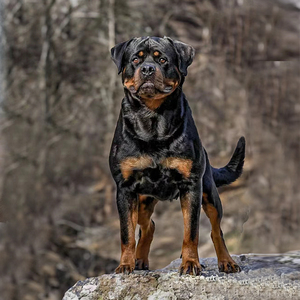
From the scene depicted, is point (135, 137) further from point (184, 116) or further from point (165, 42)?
point (165, 42)

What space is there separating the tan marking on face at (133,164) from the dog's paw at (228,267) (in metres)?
0.96

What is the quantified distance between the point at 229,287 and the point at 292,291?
0.43 m

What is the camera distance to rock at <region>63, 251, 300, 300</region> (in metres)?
3.39

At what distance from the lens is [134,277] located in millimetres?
3479

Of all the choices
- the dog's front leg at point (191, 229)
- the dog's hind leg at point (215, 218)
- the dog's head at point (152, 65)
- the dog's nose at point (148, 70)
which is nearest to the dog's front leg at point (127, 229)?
the dog's front leg at point (191, 229)

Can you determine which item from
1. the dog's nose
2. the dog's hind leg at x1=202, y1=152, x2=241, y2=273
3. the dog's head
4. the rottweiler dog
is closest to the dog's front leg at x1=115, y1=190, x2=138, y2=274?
the rottweiler dog

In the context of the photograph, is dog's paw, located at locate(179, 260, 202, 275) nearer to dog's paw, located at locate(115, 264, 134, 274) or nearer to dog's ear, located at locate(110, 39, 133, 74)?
dog's paw, located at locate(115, 264, 134, 274)

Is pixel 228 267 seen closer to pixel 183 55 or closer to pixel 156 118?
pixel 156 118

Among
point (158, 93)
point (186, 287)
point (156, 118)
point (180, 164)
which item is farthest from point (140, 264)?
point (158, 93)

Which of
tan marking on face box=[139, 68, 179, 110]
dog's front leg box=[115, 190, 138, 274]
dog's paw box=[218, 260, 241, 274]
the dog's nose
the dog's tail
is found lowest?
dog's paw box=[218, 260, 241, 274]

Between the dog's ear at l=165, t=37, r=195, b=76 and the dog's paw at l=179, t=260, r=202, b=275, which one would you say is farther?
the dog's ear at l=165, t=37, r=195, b=76

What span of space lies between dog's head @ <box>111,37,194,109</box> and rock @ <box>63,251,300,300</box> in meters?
1.20

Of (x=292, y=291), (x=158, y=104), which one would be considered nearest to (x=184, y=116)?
(x=158, y=104)

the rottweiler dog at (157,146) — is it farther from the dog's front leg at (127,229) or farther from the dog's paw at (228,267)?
the dog's paw at (228,267)
